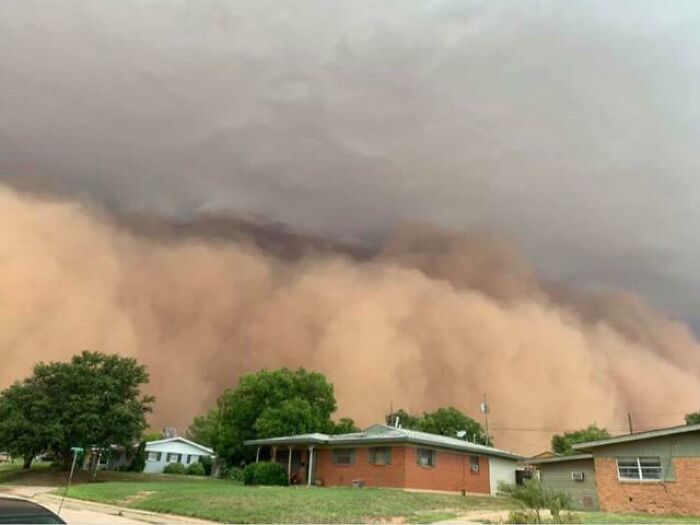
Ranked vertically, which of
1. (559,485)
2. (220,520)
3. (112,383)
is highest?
(112,383)

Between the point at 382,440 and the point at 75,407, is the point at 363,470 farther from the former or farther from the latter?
the point at 75,407

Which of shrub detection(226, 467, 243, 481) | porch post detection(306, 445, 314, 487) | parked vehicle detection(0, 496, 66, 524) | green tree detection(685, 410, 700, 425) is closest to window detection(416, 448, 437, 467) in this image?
porch post detection(306, 445, 314, 487)

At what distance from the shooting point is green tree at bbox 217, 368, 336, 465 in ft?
138

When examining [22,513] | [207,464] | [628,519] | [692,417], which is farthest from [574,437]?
[22,513]

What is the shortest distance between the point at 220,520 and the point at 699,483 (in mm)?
17467

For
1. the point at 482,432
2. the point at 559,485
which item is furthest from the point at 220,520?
the point at 482,432

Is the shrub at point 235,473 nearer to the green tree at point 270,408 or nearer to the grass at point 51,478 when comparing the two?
the green tree at point 270,408

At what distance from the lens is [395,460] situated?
98.0ft

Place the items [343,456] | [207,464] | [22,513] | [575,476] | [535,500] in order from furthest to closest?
[207,464]
[343,456]
[575,476]
[535,500]
[22,513]

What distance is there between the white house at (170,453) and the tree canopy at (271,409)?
14.3 m

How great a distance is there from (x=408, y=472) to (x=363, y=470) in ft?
10.1

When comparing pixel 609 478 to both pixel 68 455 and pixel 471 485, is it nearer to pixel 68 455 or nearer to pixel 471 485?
pixel 471 485

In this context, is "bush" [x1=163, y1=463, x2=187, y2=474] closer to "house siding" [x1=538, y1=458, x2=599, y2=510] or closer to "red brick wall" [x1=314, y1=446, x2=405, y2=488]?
"red brick wall" [x1=314, y1=446, x2=405, y2=488]

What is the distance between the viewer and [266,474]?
31.6 metres
